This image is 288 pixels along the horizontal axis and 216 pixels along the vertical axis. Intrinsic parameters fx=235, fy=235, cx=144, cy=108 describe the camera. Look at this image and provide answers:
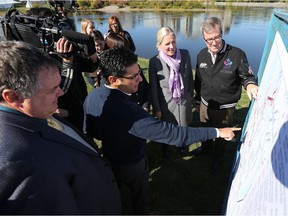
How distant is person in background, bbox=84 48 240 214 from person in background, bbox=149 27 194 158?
1.03 m

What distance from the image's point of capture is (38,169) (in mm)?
948

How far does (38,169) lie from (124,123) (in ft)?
2.50

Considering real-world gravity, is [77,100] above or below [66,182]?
below

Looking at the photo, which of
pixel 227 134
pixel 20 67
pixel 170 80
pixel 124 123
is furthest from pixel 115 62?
pixel 170 80

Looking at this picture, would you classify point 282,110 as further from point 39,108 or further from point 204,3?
point 204,3

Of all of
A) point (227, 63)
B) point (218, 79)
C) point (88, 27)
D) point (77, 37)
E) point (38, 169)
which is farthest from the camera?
point (88, 27)

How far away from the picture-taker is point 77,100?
7.26 feet

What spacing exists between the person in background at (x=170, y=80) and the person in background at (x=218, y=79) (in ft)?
0.53

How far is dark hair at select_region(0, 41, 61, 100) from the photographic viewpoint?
936mm

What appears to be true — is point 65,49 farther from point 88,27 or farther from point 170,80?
point 88,27

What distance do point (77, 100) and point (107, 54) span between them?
0.74 metres

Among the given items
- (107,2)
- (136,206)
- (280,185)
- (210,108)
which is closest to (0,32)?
(136,206)

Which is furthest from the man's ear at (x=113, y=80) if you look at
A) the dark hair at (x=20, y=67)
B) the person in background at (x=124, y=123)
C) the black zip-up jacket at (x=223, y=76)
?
the black zip-up jacket at (x=223, y=76)

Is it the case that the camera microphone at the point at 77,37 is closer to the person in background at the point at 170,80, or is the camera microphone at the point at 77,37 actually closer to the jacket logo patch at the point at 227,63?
the person in background at the point at 170,80
